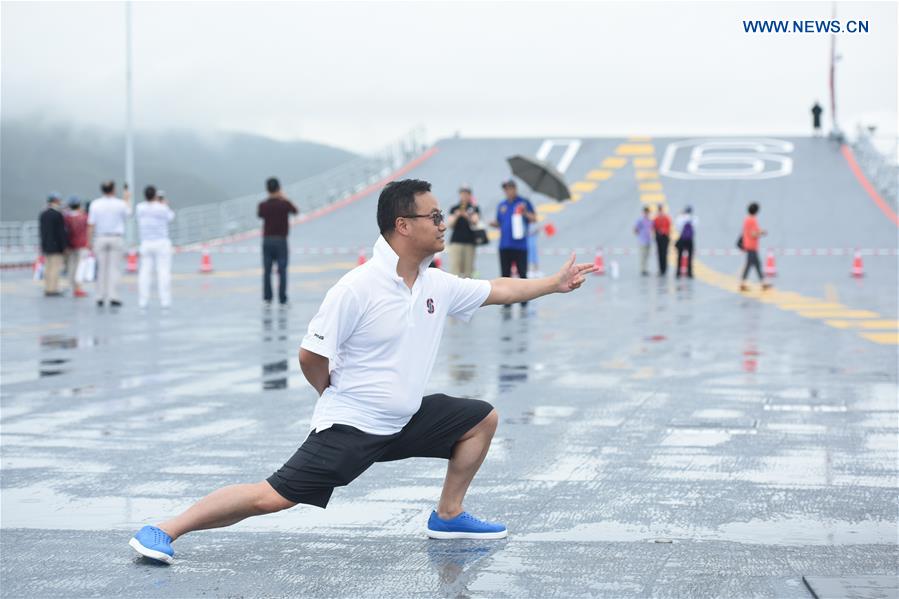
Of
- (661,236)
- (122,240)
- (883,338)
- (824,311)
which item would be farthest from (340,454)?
(661,236)

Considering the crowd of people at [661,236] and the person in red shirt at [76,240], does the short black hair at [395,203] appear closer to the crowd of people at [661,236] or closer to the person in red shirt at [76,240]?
the person in red shirt at [76,240]

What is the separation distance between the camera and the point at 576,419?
9.32m

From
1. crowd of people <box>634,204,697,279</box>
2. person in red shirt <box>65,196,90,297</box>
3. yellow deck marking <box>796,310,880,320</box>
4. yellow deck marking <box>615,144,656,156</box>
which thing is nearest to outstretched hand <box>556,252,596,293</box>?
yellow deck marking <box>796,310,880,320</box>

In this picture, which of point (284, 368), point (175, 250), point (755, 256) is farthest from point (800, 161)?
point (284, 368)

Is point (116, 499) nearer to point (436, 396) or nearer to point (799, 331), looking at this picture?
point (436, 396)

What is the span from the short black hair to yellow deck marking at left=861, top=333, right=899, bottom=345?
1038 centimetres

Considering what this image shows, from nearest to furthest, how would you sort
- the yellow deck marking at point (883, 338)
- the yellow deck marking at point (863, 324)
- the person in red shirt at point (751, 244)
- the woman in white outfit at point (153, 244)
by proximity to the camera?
the yellow deck marking at point (883, 338) → the yellow deck marking at point (863, 324) → the woman in white outfit at point (153, 244) → the person in red shirt at point (751, 244)

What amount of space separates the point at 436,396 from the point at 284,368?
6.88 metres

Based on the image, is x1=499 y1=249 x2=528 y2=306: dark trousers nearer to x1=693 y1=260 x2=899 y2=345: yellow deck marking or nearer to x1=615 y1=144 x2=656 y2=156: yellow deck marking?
x1=693 y1=260 x2=899 y2=345: yellow deck marking

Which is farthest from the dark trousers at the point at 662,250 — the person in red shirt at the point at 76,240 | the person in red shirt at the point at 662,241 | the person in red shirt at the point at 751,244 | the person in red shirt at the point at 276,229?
the person in red shirt at the point at 76,240

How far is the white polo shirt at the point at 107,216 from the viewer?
19.8 m

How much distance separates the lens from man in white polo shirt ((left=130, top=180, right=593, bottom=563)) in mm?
5305

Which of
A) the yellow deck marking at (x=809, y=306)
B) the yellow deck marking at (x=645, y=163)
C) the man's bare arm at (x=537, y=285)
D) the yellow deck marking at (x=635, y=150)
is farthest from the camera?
the yellow deck marking at (x=635, y=150)

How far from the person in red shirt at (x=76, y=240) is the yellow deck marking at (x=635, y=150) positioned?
1451 inches
